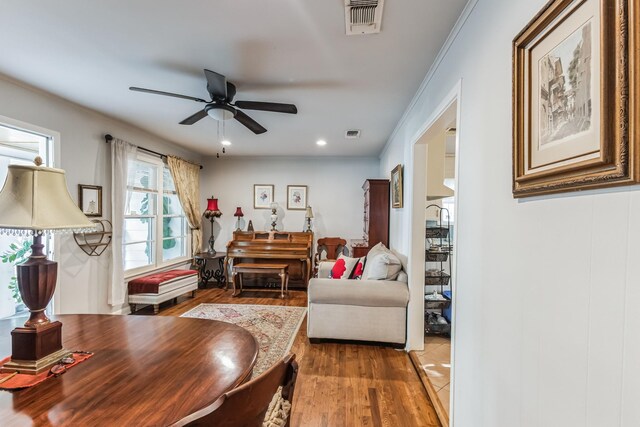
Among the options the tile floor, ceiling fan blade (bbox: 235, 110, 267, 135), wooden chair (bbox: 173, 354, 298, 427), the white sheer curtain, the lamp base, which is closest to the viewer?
wooden chair (bbox: 173, 354, 298, 427)

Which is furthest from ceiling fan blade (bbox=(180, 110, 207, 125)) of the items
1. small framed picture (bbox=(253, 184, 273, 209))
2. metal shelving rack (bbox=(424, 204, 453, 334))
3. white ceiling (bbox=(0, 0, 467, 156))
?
small framed picture (bbox=(253, 184, 273, 209))

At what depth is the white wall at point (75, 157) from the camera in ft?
8.61

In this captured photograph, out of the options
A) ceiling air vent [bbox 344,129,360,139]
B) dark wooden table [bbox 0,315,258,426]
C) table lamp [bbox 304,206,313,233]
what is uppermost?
ceiling air vent [bbox 344,129,360,139]

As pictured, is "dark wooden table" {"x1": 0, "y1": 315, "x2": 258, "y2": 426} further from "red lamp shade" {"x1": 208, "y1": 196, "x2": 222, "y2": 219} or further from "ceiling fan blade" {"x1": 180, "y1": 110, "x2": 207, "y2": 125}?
"red lamp shade" {"x1": 208, "y1": 196, "x2": 222, "y2": 219}

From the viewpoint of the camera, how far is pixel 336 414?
195 cm

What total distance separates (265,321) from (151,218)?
97.4 inches

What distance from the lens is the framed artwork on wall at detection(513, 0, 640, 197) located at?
2.14 feet

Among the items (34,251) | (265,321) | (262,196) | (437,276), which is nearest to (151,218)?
(262,196)

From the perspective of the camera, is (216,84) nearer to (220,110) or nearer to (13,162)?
(220,110)

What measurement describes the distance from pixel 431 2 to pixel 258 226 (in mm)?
4857

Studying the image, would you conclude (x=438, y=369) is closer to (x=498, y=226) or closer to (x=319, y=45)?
(x=498, y=226)

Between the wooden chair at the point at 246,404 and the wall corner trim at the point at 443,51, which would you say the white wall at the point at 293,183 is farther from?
the wooden chair at the point at 246,404

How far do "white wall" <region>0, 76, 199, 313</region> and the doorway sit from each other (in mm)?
3536

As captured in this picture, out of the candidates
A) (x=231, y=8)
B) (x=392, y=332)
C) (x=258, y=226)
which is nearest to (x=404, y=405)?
(x=392, y=332)
